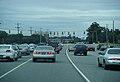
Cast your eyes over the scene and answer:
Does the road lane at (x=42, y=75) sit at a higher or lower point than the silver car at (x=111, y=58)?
lower

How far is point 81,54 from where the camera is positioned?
53.4 metres

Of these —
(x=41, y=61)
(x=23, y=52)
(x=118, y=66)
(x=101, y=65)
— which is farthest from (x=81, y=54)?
A: (x=118, y=66)

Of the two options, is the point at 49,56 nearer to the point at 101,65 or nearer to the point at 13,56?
the point at 13,56

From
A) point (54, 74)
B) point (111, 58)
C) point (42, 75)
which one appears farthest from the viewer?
point (111, 58)

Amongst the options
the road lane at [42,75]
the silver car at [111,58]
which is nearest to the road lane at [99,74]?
the silver car at [111,58]

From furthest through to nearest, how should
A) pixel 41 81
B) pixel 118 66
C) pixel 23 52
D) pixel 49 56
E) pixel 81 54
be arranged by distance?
pixel 81 54 → pixel 23 52 → pixel 49 56 → pixel 118 66 → pixel 41 81

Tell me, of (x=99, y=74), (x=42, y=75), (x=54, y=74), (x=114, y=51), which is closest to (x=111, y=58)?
(x=114, y=51)

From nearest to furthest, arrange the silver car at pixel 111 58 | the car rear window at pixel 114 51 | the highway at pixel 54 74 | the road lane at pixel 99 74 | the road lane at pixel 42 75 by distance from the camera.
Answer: the road lane at pixel 42 75 < the highway at pixel 54 74 < the road lane at pixel 99 74 < the silver car at pixel 111 58 < the car rear window at pixel 114 51

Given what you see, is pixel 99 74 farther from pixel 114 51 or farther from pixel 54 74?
pixel 114 51

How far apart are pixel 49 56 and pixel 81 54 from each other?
2287cm

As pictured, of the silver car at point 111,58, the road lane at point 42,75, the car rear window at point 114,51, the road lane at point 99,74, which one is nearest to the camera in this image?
the road lane at point 42,75

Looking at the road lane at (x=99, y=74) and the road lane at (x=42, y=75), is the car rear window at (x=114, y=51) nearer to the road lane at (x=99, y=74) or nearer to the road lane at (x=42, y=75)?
the road lane at (x=99, y=74)

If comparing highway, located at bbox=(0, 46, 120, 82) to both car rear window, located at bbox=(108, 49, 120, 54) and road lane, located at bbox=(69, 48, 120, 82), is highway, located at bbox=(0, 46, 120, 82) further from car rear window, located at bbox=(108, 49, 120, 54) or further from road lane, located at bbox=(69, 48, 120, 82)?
car rear window, located at bbox=(108, 49, 120, 54)

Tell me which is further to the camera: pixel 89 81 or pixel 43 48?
pixel 43 48
